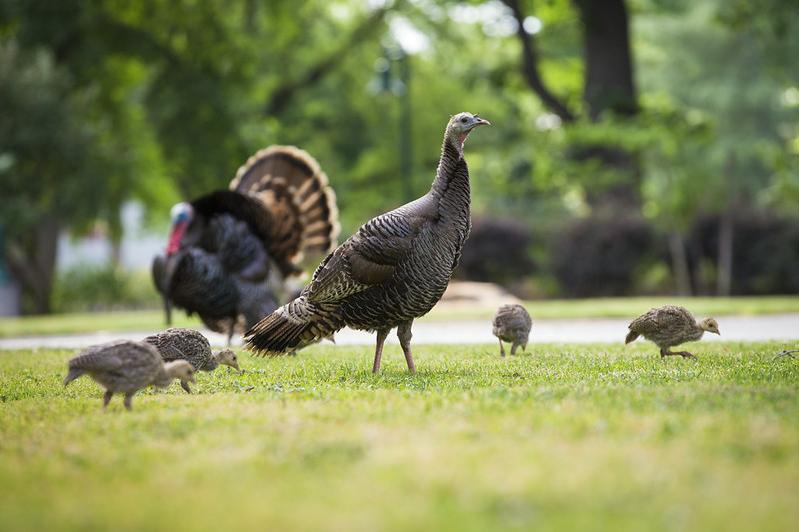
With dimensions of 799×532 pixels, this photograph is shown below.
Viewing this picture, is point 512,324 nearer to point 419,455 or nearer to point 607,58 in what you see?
point 419,455

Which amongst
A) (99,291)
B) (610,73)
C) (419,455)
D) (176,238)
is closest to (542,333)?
(176,238)

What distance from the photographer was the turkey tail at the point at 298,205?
12.6 meters

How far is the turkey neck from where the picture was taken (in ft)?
25.9

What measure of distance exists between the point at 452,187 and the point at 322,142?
97.5ft

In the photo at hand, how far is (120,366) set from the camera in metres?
6.22

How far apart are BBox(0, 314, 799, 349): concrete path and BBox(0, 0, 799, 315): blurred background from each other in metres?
9.91

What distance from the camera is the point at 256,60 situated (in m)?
29.5

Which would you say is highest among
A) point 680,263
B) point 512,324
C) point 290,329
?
point 680,263

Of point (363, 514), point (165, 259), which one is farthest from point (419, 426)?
point (165, 259)

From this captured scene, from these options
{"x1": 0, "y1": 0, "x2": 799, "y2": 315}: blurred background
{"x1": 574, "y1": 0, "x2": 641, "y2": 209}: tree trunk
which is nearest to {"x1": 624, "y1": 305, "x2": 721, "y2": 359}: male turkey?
{"x1": 0, "y1": 0, "x2": 799, "y2": 315}: blurred background

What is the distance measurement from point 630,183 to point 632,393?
2366cm

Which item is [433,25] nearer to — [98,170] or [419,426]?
[98,170]

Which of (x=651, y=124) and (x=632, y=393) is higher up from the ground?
(x=651, y=124)

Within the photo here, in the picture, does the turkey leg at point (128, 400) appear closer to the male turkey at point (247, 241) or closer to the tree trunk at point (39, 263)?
the male turkey at point (247, 241)
